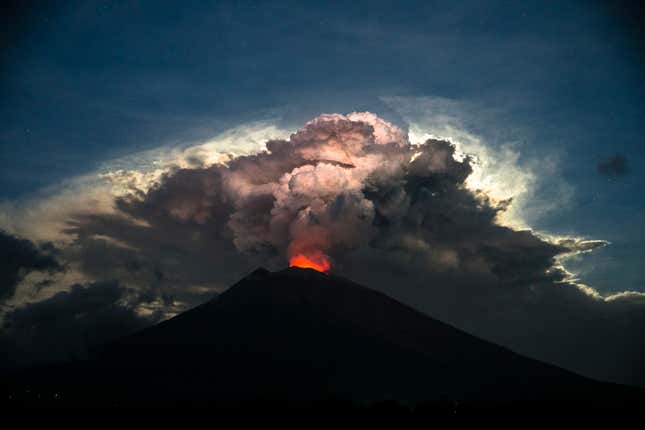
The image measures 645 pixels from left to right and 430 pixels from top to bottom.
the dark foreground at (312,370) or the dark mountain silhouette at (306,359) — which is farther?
the dark mountain silhouette at (306,359)

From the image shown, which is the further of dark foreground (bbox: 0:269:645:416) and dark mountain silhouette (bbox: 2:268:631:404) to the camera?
dark mountain silhouette (bbox: 2:268:631:404)

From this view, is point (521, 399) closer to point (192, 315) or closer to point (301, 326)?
point (301, 326)

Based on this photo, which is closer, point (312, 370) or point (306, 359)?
point (312, 370)

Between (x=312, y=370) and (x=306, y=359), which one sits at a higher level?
(x=306, y=359)

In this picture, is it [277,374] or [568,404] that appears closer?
[568,404]

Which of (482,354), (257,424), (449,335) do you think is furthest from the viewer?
(449,335)

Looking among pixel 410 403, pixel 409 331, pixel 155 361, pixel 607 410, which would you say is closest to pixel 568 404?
pixel 607 410

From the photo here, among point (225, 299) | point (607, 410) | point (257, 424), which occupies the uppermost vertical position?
point (225, 299)

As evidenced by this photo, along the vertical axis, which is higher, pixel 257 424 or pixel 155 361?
pixel 155 361
